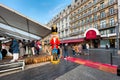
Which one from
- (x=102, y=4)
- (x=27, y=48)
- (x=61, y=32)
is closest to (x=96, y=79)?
(x=27, y=48)

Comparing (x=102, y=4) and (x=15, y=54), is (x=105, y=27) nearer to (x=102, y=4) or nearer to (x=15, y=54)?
(x=102, y=4)

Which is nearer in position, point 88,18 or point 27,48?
point 27,48

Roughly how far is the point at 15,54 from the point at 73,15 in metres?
47.6

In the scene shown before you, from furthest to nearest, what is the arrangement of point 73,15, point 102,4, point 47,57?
point 73,15 → point 102,4 → point 47,57

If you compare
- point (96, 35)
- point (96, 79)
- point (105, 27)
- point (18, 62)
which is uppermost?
point (105, 27)

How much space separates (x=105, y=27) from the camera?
36906 millimetres

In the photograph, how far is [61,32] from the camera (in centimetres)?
6388

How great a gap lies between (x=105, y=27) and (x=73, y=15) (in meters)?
19.7

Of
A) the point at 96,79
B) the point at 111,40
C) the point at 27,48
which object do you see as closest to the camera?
the point at 96,79

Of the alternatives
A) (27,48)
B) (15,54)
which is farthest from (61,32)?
(15,54)

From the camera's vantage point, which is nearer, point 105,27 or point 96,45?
point 105,27

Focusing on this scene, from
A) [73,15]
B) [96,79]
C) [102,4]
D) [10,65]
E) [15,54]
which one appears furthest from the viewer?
[73,15]

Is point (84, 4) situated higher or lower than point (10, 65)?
higher

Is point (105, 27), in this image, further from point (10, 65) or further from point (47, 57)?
point (10, 65)
